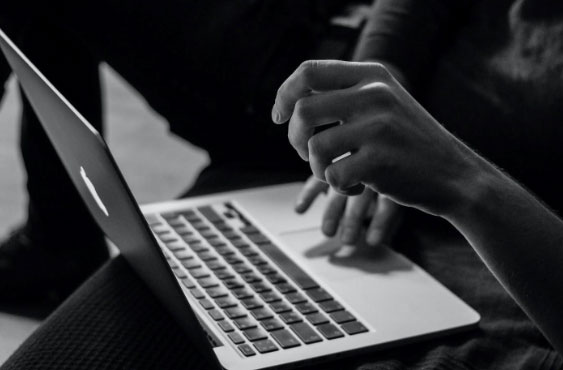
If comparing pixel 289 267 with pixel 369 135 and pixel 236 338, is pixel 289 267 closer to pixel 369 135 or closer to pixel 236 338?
pixel 236 338

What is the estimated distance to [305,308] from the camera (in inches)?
32.3

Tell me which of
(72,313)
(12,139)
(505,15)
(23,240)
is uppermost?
(505,15)

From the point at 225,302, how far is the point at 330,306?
0.10 meters

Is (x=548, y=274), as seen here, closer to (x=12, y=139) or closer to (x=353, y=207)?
(x=353, y=207)

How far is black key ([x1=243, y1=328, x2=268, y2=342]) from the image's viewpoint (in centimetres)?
77

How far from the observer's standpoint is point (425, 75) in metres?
1.19

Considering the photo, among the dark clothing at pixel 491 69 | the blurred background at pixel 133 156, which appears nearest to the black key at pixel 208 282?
the dark clothing at pixel 491 69

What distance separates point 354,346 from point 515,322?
0.63 ft

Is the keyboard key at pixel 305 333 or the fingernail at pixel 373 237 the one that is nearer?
the keyboard key at pixel 305 333

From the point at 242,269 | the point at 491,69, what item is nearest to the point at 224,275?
the point at 242,269

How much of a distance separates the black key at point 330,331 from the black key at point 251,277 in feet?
0.35

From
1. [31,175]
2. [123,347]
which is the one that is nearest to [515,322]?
[123,347]

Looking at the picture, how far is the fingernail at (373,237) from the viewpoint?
3.19ft

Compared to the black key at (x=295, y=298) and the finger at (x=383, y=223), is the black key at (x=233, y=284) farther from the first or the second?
the finger at (x=383, y=223)
